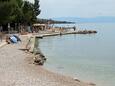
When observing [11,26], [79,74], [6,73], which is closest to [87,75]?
[79,74]

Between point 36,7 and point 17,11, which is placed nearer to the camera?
point 17,11

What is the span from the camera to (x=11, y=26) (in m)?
81.8

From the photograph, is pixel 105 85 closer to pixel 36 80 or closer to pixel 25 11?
pixel 36 80

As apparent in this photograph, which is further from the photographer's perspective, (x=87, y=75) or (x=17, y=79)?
(x=87, y=75)

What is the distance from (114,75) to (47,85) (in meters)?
11.4

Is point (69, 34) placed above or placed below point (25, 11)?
below

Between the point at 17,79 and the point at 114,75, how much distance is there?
37.2 feet

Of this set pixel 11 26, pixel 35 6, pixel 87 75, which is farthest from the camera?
pixel 35 6

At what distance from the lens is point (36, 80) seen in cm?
1903

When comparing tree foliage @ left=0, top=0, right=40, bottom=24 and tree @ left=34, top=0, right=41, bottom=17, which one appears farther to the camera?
tree @ left=34, top=0, right=41, bottom=17

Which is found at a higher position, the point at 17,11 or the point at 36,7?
the point at 36,7

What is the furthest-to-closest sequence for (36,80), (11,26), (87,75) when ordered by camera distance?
(11,26), (87,75), (36,80)

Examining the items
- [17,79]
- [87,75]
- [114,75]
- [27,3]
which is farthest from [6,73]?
[27,3]

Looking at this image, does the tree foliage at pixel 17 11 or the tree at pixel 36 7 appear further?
the tree at pixel 36 7
